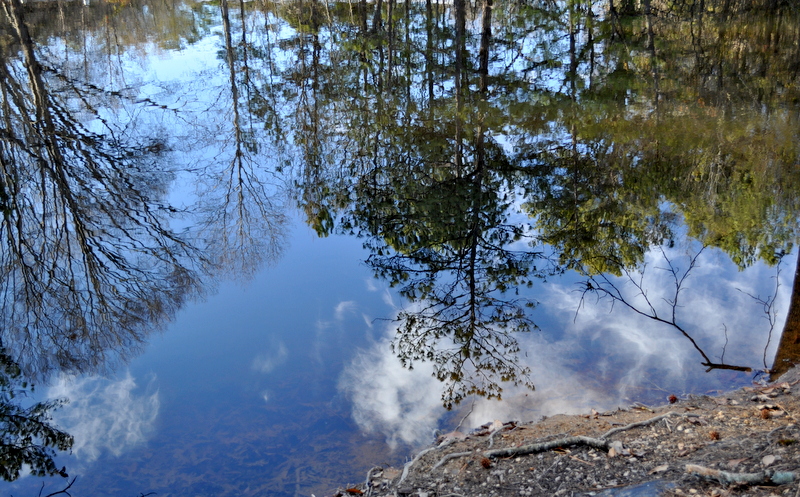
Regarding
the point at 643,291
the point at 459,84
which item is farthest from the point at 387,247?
the point at 459,84

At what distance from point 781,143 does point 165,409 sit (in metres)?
9.49

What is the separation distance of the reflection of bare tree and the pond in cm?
4

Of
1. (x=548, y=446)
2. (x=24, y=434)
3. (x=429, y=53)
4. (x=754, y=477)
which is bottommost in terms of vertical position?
(x=24, y=434)

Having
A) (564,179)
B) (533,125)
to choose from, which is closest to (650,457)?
(564,179)

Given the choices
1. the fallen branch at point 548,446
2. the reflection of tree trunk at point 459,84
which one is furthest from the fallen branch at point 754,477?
the reflection of tree trunk at point 459,84

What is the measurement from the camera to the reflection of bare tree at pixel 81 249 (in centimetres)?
640

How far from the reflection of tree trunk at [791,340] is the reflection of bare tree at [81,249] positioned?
20.9ft

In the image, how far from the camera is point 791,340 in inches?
218

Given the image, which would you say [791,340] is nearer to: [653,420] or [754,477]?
[653,420]

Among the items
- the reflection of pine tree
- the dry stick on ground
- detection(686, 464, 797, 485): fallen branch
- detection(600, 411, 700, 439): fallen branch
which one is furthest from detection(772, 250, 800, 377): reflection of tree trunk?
the reflection of pine tree

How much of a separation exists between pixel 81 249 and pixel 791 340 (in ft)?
28.0

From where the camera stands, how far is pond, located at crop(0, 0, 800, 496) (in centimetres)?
513

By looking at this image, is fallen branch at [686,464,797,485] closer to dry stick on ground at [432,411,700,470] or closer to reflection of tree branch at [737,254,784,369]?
dry stick on ground at [432,411,700,470]

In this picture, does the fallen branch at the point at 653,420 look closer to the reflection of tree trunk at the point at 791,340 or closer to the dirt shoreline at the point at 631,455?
the dirt shoreline at the point at 631,455
